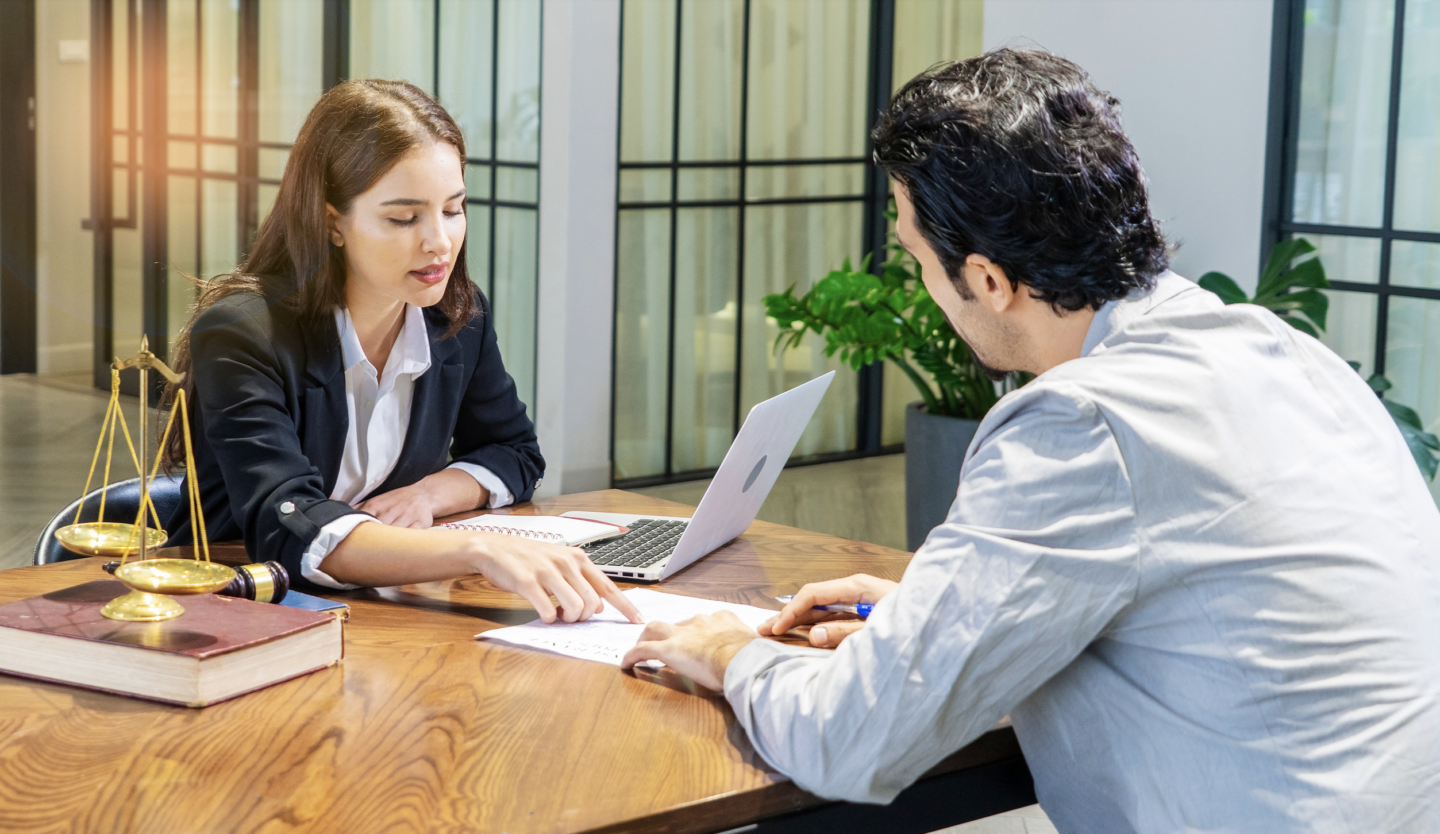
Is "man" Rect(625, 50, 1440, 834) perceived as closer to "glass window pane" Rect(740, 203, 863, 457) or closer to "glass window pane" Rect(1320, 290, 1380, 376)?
"glass window pane" Rect(1320, 290, 1380, 376)

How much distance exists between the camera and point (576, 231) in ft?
16.7

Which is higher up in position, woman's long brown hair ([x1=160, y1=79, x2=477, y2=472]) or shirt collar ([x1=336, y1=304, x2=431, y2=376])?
woman's long brown hair ([x1=160, y1=79, x2=477, y2=472])

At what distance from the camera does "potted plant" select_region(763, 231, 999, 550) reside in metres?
4.14

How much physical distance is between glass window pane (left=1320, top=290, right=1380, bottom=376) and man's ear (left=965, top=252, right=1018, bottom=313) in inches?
122

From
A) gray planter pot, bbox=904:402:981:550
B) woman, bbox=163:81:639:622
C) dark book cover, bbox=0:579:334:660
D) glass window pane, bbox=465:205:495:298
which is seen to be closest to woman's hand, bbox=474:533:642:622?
woman, bbox=163:81:639:622

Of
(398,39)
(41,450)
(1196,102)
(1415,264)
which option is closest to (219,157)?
(398,39)

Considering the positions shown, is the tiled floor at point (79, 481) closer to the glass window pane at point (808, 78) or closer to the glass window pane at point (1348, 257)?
the glass window pane at point (808, 78)

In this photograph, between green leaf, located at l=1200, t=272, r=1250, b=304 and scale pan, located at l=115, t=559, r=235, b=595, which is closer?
scale pan, located at l=115, t=559, r=235, b=595

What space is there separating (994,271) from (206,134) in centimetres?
598

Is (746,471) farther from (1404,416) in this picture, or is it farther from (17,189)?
(17,189)

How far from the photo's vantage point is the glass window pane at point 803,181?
228 inches

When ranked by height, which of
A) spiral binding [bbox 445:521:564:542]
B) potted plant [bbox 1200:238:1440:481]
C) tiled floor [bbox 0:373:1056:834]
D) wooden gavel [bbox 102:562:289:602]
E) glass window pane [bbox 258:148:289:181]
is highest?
glass window pane [bbox 258:148:289:181]

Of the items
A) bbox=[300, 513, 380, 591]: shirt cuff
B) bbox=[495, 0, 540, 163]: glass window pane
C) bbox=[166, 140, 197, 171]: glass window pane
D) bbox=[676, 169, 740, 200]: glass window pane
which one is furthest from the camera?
bbox=[166, 140, 197, 171]: glass window pane

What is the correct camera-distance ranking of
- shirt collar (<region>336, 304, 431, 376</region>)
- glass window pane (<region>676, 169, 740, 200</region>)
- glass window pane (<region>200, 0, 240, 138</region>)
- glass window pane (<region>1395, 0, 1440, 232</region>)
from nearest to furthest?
1. shirt collar (<region>336, 304, 431, 376</region>)
2. glass window pane (<region>1395, 0, 1440, 232</region>)
3. glass window pane (<region>676, 169, 740, 200</region>)
4. glass window pane (<region>200, 0, 240, 138</region>)
